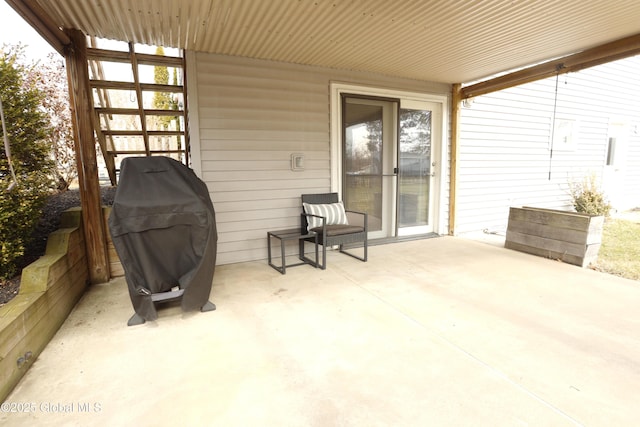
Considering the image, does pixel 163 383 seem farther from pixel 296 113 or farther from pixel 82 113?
pixel 296 113

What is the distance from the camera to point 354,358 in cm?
191

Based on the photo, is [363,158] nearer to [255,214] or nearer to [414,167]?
[414,167]

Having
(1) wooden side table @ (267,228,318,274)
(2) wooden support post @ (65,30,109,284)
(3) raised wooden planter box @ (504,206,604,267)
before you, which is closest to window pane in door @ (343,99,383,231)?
(1) wooden side table @ (267,228,318,274)

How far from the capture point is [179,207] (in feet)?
7.82

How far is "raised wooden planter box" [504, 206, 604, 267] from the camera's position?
3559mm

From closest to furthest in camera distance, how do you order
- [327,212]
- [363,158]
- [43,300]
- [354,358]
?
[354,358] → [43,300] → [327,212] → [363,158]

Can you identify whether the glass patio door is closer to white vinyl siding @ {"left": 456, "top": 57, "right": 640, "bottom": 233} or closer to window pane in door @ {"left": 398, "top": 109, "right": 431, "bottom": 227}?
window pane in door @ {"left": 398, "top": 109, "right": 431, "bottom": 227}

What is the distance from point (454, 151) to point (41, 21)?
5.11 meters

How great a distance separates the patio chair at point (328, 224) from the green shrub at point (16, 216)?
7.92 ft

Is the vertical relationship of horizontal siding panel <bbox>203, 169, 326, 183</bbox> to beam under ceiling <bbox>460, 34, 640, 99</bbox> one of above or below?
below

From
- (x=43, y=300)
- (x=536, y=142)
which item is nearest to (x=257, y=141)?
(x=43, y=300)

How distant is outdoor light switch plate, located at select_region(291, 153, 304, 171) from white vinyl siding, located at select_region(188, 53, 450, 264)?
5 cm

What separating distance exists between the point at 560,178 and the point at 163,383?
315 inches

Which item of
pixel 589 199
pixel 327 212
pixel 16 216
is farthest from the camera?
pixel 589 199
